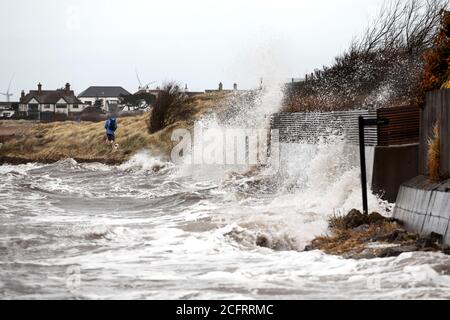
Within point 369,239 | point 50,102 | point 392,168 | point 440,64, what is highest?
point 50,102

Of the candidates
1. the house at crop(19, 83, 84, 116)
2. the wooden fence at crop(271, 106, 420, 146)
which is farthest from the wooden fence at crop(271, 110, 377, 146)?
the house at crop(19, 83, 84, 116)

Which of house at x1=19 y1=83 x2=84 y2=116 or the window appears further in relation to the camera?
the window

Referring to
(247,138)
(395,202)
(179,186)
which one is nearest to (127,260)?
(395,202)

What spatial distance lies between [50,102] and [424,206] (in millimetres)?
106173

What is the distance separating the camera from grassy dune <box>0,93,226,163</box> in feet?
129

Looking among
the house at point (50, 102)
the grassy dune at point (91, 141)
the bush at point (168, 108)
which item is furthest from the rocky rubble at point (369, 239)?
the house at point (50, 102)

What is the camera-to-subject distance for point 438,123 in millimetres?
12531

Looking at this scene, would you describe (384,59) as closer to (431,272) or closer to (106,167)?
(106,167)

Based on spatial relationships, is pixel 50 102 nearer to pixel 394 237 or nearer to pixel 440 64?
pixel 440 64

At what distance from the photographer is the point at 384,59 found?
98.9 ft

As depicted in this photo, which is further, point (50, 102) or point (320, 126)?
point (50, 102)

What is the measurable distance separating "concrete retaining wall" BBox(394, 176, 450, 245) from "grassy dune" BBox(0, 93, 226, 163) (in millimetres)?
24552

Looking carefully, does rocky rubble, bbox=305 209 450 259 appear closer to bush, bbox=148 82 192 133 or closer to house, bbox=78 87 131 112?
bush, bbox=148 82 192 133

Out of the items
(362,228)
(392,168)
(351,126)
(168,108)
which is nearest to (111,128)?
(168,108)
